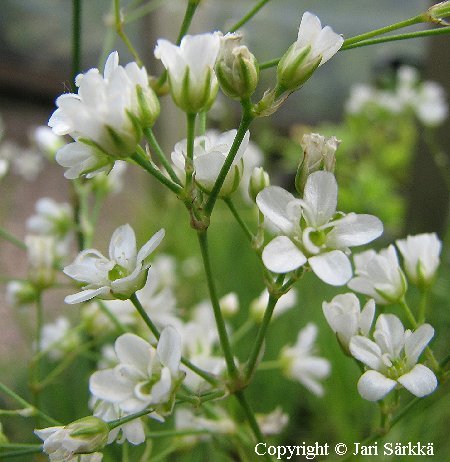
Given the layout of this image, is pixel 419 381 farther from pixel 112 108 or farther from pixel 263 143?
pixel 263 143

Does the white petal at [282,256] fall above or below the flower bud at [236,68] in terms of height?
below

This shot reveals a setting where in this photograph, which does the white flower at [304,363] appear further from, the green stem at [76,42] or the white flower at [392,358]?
the green stem at [76,42]

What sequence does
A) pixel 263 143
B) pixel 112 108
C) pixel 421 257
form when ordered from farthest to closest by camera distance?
pixel 263 143 → pixel 421 257 → pixel 112 108

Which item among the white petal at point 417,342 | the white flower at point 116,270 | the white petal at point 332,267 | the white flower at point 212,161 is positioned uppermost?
the white flower at point 212,161

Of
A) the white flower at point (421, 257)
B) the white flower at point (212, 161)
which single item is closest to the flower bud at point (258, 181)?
the white flower at point (212, 161)

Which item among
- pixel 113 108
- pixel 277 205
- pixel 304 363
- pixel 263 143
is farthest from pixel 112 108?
pixel 263 143

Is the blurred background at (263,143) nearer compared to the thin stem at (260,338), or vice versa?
the thin stem at (260,338)

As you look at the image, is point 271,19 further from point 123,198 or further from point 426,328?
point 426,328

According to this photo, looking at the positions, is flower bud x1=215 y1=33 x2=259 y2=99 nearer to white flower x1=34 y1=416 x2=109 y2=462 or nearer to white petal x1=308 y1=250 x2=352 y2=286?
white petal x1=308 y1=250 x2=352 y2=286
